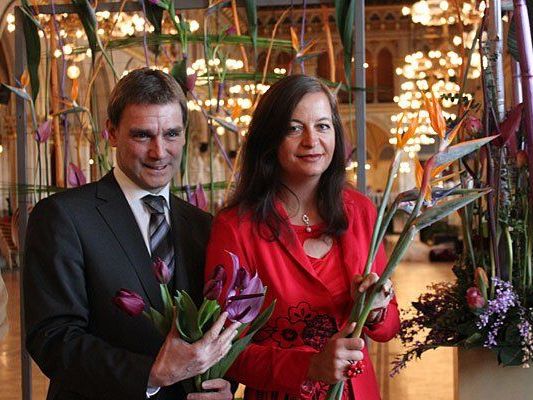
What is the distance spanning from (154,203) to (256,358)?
0.46m

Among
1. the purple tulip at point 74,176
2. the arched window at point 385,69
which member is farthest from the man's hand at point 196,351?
the arched window at point 385,69

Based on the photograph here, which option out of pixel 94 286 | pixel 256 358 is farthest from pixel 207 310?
pixel 94 286

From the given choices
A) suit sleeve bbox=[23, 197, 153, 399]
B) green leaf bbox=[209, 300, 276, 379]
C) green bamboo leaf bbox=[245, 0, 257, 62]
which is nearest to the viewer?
green leaf bbox=[209, 300, 276, 379]

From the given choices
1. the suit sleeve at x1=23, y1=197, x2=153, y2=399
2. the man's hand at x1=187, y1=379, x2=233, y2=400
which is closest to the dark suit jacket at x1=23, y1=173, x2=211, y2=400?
the suit sleeve at x1=23, y1=197, x2=153, y2=399

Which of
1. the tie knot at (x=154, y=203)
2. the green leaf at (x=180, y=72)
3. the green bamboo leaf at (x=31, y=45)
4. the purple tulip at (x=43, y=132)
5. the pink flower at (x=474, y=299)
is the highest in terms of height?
the green bamboo leaf at (x=31, y=45)

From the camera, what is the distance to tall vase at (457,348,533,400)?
75.2 inches

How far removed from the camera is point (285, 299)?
1865mm

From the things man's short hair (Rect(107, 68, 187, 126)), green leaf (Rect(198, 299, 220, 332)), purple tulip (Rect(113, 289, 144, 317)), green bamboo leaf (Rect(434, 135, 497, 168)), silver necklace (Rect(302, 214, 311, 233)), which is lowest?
green leaf (Rect(198, 299, 220, 332))

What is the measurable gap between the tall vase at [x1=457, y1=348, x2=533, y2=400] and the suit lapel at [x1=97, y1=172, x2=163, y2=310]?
72 centimetres

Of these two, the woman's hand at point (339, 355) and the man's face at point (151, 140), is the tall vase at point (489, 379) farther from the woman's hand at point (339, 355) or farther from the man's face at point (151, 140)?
the man's face at point (151, 140)

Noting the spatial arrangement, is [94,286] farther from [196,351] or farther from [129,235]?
[196,351]

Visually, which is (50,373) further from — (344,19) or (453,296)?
(344,19)

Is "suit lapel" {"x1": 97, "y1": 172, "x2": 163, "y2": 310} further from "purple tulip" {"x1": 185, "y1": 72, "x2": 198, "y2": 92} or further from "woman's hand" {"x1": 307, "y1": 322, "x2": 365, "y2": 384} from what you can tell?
"purple tulip" {"x1": 185, "y1": 72, "x2": 198, "y2": 92}

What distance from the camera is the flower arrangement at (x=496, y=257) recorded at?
184 centimetres
